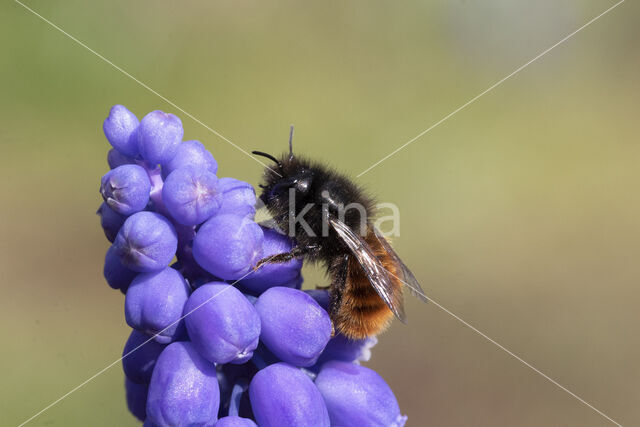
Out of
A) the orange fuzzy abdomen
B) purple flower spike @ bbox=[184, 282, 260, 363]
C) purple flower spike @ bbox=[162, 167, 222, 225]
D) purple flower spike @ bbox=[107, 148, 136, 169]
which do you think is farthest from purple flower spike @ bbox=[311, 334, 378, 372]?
purple flower spike @ bbox=[107, 148, 136, 169]

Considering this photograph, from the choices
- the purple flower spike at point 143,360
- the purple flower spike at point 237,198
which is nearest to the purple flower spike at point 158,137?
the purple flower spike at point 237,198

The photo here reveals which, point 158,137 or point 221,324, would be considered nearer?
point 221,324

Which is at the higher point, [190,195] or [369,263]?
[190,195]

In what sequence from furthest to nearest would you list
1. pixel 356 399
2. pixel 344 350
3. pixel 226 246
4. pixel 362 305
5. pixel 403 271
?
pixel 403 271, pixel 362 305, pixel 344 350, pixel 356 399, pixel 226 246

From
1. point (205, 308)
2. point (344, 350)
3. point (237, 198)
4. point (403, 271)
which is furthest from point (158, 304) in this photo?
point (403, 271)

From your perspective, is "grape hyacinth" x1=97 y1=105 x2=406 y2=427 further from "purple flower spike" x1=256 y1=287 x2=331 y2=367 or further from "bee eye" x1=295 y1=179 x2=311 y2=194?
"bee eye" x1=295 y1=179 x2=311 y2=194

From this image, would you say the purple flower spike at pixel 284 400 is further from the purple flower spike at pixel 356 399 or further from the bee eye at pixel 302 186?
the bee eye at pixel 302 186

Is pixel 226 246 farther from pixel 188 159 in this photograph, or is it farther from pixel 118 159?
pixel 118 159

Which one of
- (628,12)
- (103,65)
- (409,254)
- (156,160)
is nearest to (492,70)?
(628,12)
